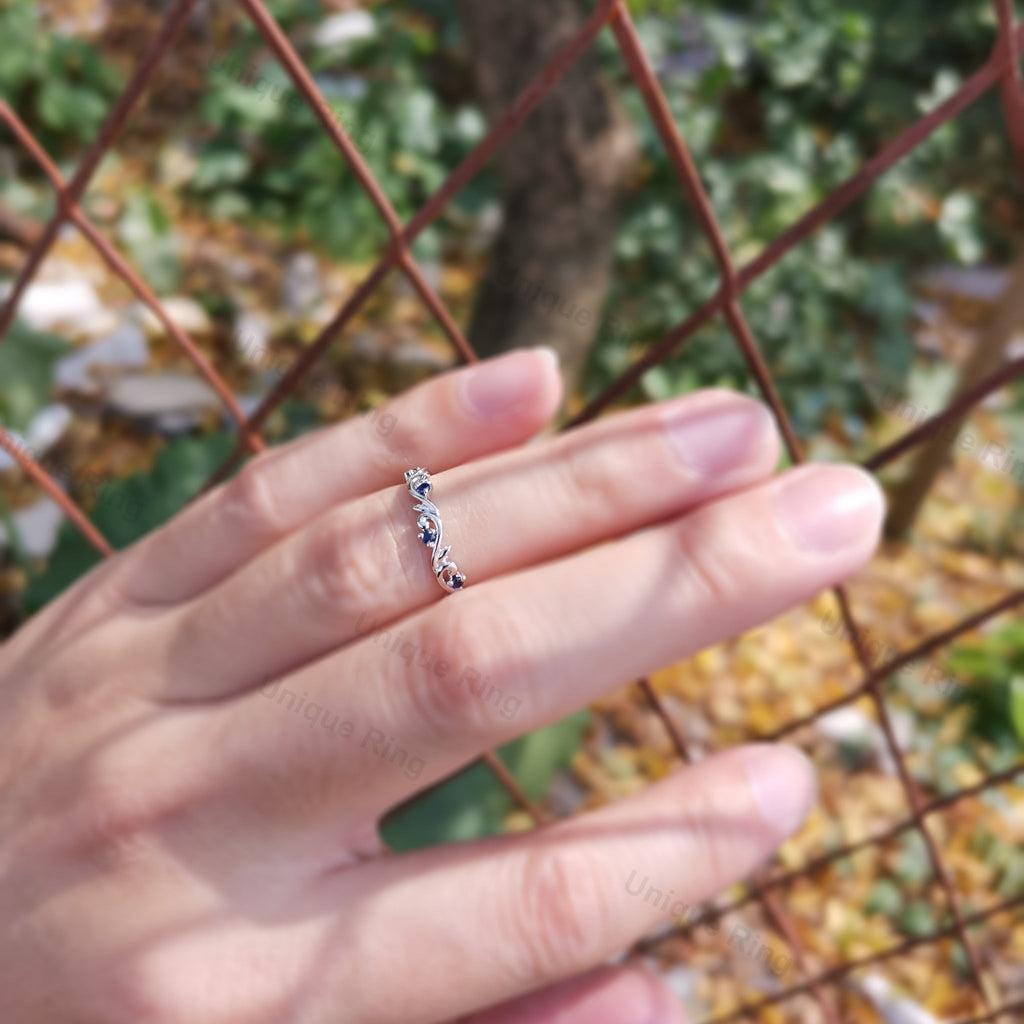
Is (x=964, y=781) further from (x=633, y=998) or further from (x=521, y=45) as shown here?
(x=521, y=45)

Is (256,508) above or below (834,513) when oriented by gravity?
above

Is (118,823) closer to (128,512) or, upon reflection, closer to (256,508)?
(256,508)

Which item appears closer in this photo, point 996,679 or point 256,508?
point 256,508

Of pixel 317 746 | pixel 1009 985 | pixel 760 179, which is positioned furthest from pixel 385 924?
pixel 760 179

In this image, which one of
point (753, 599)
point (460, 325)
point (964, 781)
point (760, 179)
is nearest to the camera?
point (753, 599)

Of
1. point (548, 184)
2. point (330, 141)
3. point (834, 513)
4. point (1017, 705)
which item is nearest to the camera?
point (834, 513)

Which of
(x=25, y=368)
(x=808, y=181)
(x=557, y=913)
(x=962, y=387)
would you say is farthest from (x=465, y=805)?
(x=808, y=181)

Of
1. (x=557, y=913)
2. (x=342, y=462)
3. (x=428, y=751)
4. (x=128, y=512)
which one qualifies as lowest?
(x=557, y=913)
